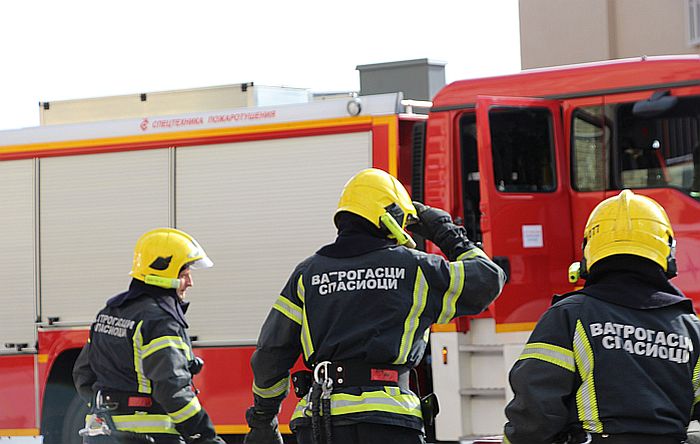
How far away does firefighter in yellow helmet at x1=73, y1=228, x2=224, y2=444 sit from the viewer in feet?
17.6

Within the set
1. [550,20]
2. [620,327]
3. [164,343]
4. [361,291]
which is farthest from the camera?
[550,20]

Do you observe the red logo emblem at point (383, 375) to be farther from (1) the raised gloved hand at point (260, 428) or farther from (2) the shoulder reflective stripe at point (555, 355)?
(2) the shoulder reflective stripe at point (555, 355)

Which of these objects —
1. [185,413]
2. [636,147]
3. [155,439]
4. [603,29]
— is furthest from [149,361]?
[603,29]

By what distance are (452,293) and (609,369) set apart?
1149mm

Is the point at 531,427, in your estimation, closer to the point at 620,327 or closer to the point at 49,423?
the point at 620,327

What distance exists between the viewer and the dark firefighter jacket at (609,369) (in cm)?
350

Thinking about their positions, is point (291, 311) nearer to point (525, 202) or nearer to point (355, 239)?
point (355, 239)

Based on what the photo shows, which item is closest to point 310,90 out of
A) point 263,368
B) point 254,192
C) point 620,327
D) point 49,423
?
point 254,192

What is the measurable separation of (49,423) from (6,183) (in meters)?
1.80

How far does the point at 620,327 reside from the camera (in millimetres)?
3545

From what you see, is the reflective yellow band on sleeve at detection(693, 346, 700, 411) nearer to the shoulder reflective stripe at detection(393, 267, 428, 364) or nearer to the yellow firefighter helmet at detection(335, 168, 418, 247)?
the shoulder reflective stripe at detection(393, 267, 428, 364)

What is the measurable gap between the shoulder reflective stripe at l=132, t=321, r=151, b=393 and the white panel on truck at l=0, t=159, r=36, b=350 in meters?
3.37

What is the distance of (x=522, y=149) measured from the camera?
7.00 metres

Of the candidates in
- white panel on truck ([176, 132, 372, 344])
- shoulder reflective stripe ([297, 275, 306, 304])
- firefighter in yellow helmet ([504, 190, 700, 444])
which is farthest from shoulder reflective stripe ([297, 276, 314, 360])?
white panel on truck ([176, 132, 372, 344])
